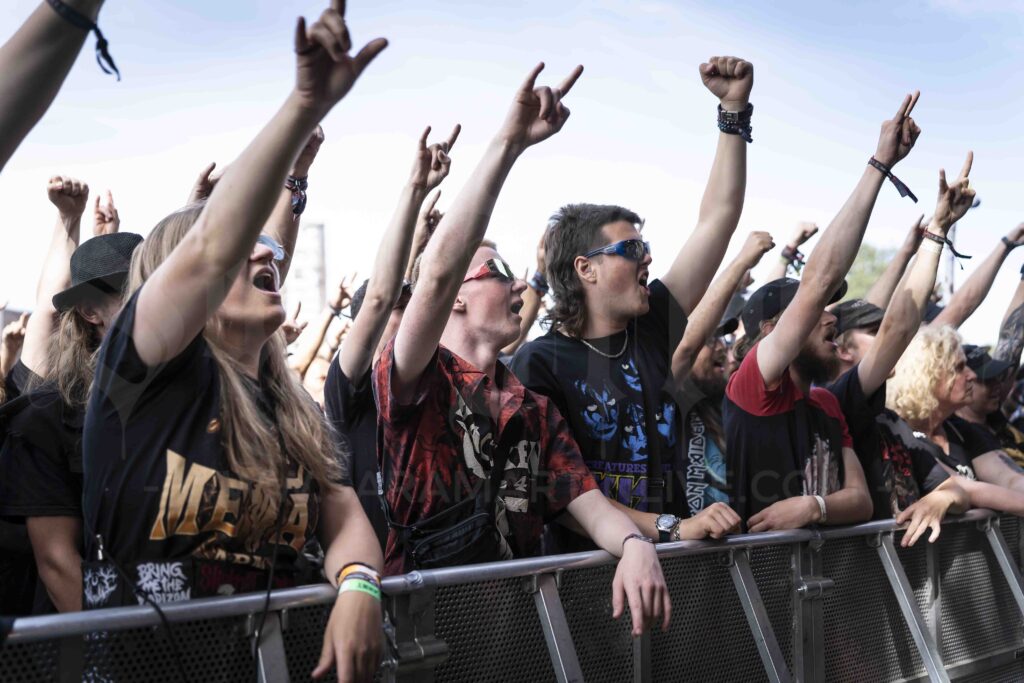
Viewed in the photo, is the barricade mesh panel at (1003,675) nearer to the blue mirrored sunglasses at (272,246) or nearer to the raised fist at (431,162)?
the raised fist at (431,162)

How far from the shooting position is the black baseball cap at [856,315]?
524 centimetres

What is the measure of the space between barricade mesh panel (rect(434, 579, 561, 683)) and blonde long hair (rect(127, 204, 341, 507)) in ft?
1.53

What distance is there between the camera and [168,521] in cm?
212

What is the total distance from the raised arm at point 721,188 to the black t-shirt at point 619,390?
0.22m

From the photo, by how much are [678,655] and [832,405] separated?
167cm

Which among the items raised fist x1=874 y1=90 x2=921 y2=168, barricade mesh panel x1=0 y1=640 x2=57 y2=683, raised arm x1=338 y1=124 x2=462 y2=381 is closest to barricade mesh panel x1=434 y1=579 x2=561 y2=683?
barricade mesh panel x1=0 y1=640 x2=57 y2=683

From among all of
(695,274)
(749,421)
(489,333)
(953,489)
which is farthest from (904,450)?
(489,333)

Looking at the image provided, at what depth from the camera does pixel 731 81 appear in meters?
4.17

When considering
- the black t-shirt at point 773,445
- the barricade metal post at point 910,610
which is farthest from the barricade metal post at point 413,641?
the barricade metal post at point 910,610

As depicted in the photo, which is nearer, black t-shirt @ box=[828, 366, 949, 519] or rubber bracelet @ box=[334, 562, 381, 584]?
rubber bracelet @ box=[334, 562, 381, 584]

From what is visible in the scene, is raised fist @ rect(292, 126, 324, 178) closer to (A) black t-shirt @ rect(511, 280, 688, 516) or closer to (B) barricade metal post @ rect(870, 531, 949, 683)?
(A) black t-shirt @ rect(511, 280, 688, 516)

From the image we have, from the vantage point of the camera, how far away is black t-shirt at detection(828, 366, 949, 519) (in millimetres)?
4418

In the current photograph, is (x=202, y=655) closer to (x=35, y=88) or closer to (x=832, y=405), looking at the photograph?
(x=35, y=88)

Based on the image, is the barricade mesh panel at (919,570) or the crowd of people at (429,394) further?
the barricade mesh panel at (919,570)
